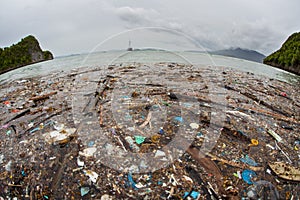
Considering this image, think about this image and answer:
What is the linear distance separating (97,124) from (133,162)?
1.25 m

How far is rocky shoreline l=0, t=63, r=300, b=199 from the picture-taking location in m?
1.91

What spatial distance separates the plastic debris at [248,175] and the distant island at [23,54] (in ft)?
71.9

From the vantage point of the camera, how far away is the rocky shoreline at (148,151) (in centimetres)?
191

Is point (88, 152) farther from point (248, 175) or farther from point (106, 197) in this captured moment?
point (248, 175)

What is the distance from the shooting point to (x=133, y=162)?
2266 mm

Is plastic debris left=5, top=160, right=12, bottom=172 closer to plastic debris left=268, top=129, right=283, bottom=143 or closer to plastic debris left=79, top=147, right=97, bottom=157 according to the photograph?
plastic debris left=79, top=147, right=97, bottom=157

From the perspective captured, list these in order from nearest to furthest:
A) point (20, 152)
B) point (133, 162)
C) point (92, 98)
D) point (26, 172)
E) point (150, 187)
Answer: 1. point (150, 187)
2. point (26, 172)
3. point (133, 162)
4. point (20, 152)
5. point (92, 98)

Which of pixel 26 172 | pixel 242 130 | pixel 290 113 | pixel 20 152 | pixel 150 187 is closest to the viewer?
pixel 150 187

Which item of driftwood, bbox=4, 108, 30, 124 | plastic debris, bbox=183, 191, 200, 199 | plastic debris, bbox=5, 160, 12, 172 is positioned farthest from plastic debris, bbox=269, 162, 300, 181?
driftwood, bbox=4, 108, 30, 124

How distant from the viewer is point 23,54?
26.0 m

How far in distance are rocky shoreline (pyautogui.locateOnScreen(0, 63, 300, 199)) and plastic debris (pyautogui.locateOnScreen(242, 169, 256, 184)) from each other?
12 millimetres

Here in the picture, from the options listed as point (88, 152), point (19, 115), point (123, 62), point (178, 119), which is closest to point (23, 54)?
point (123, 62)

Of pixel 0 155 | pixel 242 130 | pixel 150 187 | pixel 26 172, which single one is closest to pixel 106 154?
pixel 150 187

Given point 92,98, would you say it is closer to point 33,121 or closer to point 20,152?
point 33,121
